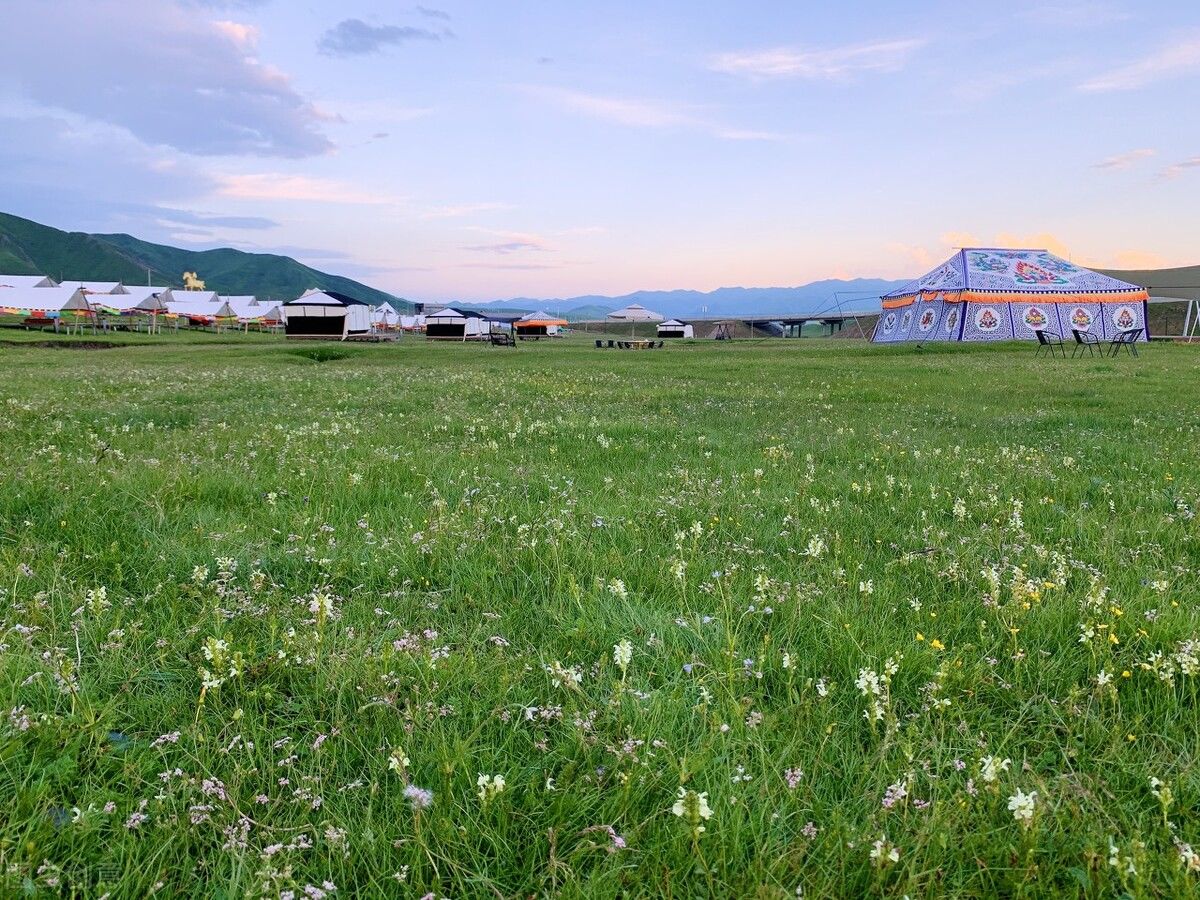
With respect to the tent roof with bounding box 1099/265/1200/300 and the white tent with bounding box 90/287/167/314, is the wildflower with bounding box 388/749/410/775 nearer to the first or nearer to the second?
the tent roof with bounding box 1099/265/1200/300

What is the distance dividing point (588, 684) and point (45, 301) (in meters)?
104

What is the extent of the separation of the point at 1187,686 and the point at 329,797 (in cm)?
379

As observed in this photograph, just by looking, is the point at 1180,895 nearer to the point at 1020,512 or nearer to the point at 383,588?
the point at 383,588

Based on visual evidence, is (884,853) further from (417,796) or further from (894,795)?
(417,796)

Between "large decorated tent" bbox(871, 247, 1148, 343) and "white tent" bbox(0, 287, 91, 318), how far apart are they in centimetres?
9492

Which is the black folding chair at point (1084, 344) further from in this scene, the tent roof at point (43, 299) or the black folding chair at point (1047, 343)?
the tent roof at point (43, 299)

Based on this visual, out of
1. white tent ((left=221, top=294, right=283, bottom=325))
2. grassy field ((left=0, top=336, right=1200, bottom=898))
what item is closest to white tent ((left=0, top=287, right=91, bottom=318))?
white tent ((left=221, top=294, right=283, bottom=325))


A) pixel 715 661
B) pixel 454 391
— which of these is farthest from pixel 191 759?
pixel 454 391

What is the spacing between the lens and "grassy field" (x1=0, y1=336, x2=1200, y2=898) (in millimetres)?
2133

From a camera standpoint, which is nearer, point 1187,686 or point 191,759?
point 191,759

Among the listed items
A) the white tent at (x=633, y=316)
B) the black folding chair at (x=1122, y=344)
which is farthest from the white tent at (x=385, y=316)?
the black folding chair at (x=1122, y=344)

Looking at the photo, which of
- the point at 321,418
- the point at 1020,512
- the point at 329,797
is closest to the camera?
the point at 329,797

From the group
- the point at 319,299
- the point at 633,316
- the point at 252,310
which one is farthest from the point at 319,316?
the point at 633,316

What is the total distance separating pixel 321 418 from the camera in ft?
38.3
